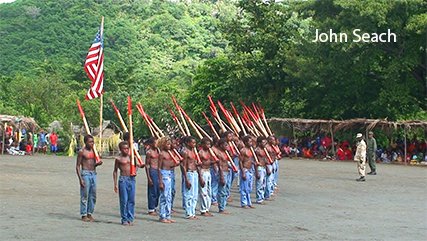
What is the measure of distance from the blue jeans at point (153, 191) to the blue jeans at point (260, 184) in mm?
3194

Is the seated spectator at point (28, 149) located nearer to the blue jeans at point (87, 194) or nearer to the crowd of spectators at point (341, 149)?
the crowd of spectators at point (341, 149)

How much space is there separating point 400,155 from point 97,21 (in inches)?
3052

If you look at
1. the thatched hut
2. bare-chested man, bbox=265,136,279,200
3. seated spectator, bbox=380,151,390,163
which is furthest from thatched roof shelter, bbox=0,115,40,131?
bare-chested man, bbox=265,136,279,200

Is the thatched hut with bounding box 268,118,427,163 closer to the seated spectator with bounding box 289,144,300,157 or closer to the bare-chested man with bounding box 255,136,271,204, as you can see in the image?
the seated spectator with bounding box 289,144,300,157

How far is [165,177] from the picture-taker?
14531 mm

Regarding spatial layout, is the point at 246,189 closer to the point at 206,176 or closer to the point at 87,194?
the point at 206,176

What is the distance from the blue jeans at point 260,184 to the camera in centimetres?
1770

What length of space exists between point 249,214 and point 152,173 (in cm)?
225

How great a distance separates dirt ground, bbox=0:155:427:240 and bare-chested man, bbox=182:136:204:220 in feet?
0.86

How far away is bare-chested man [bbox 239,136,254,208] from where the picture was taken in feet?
55.3

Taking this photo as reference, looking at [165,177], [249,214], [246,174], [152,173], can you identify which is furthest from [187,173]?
[246,174]

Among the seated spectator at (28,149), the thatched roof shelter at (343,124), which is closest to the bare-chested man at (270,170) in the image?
the thatched roof shelter at (343,124)

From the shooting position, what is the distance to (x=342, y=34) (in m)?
38.1

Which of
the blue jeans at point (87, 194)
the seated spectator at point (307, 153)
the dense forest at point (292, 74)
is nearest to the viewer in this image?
the blue jeans at point (87, 194)
